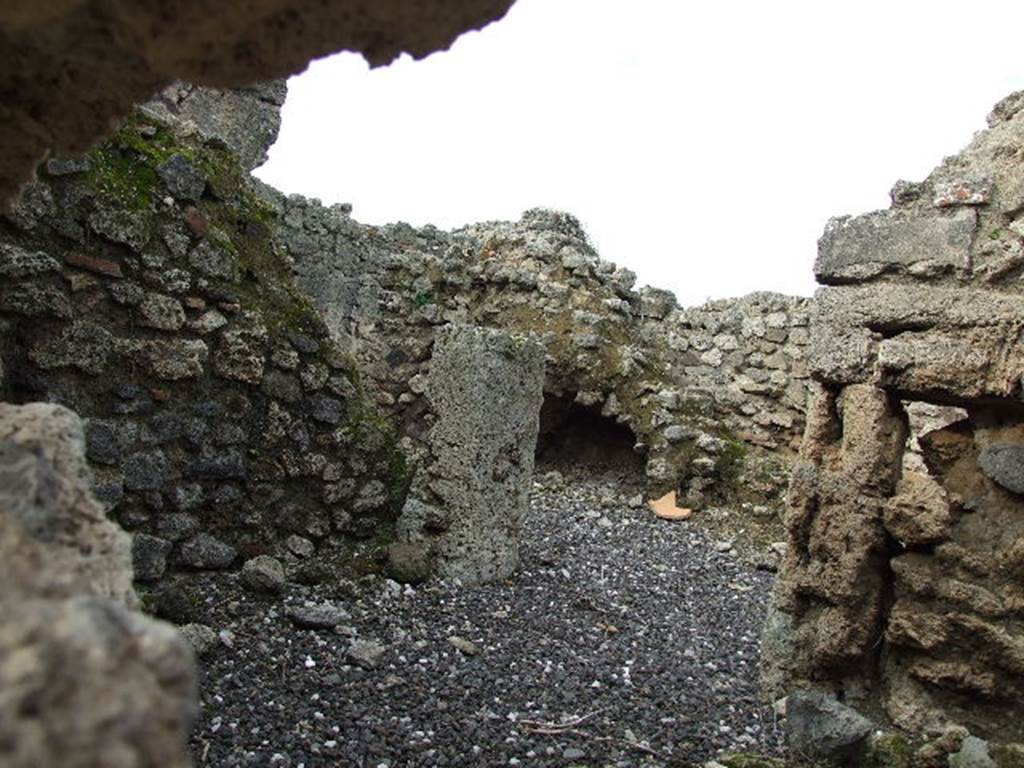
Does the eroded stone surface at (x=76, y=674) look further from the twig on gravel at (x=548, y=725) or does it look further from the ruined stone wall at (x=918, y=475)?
the ruined stone wall at (x=918, y=475)

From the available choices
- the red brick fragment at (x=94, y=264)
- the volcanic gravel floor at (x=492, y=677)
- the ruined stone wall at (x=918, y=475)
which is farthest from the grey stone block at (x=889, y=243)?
the red brick fragment at (x=94, y=264)

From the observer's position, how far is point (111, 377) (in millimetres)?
3922

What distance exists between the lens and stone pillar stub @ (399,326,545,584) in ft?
16.8

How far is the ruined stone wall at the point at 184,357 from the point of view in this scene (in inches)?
148

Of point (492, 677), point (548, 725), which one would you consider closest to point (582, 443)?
point (492, 677)

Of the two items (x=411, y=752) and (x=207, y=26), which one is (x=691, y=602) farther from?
(x=207, y=26)

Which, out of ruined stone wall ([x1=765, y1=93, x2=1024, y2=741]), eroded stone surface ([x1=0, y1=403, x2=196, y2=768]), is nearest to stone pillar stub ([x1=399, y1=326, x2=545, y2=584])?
ruined stone wall ([x1=765, y1=93, x2=1024, y2=741])

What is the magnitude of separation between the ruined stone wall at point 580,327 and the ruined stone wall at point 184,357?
3.31 meters

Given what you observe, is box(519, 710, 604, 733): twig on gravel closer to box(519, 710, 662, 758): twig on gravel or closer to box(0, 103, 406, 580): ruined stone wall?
box(519, 710, 662, 758): twig on gravel

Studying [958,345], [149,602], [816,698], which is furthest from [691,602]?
[149,602]

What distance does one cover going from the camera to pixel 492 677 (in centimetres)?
387

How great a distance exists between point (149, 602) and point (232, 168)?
7.57ft

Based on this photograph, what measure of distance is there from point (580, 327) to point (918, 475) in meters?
5.42

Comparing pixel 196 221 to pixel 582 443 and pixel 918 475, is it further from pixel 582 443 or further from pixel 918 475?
pixel 582 443
